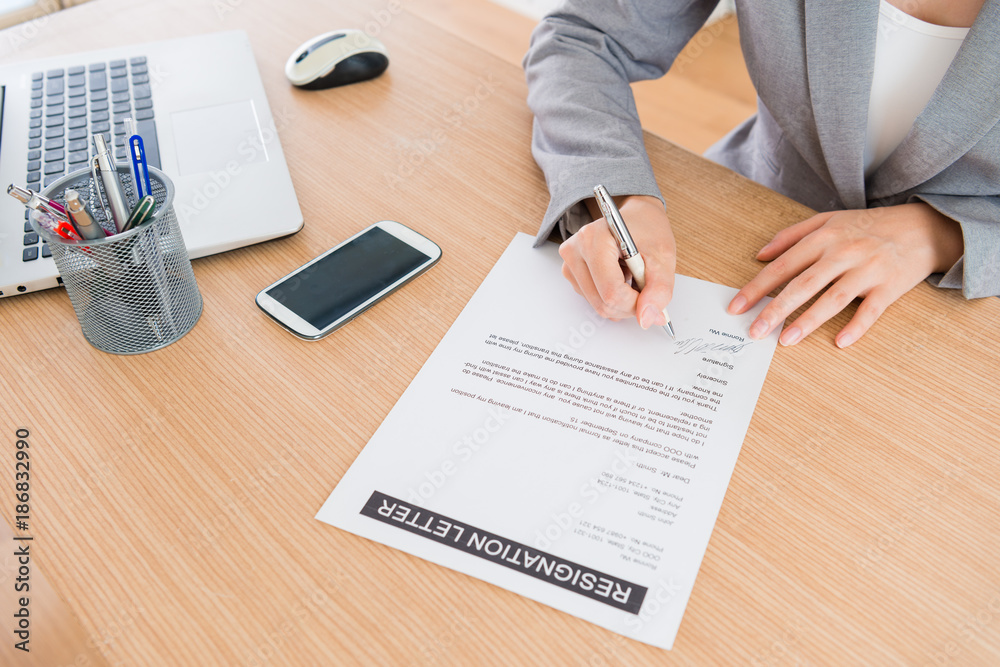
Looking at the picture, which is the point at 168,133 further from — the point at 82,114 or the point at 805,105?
the point at 805,105

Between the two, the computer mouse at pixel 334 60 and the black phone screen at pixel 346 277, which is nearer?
the black phone screen at pixel 346 277

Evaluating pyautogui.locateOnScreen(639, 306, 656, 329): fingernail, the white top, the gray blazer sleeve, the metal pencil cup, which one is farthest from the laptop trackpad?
the white top

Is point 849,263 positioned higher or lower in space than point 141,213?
lower

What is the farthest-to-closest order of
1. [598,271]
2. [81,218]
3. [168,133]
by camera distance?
[168,133], [598,271], [81,218]

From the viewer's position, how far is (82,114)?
2.48ft

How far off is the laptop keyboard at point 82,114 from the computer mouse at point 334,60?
18 centimetres

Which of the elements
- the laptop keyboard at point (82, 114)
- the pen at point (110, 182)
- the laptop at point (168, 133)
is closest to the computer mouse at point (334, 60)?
the laptop at point (168, 133)

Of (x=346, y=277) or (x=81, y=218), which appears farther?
(x=346, y=277)

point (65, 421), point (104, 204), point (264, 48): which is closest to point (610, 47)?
point (264, 48)

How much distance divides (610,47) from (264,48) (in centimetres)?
48

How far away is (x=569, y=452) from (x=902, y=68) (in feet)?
2.01

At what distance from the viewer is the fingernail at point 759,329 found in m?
0.61

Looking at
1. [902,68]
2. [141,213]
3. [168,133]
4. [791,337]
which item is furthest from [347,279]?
[902,68]

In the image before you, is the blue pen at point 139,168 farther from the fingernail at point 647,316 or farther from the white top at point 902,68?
the white top at point 902,68
